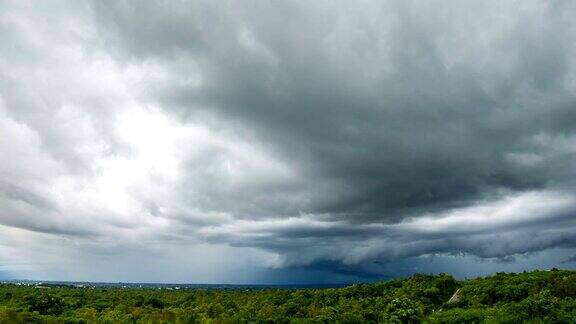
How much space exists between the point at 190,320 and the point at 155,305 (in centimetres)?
6215

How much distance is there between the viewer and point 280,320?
5659cm

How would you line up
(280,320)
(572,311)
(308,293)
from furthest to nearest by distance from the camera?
(308,293), (280,320), (572,311)

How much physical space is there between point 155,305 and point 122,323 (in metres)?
62.0

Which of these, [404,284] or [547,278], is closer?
[547,278]

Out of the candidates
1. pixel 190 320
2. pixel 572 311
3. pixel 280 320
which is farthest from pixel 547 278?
pixel 190 320

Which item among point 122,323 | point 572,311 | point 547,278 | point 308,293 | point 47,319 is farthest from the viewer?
point 308,293

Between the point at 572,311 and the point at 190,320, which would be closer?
the point at 572,311

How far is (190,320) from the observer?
210ft

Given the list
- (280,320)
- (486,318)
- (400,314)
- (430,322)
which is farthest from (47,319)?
(486,318)

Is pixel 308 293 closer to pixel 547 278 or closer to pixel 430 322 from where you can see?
pixel 547 278

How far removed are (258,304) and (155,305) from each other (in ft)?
112

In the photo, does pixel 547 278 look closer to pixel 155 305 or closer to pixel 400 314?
pixel 400 314

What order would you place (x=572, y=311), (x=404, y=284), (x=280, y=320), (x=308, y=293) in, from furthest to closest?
(x=308, y=293) → (x=404, y=284) → (x=280, y=320) → (x=572, y=311)

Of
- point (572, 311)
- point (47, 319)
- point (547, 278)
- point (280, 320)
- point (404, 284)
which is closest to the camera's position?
point (572, 311)
